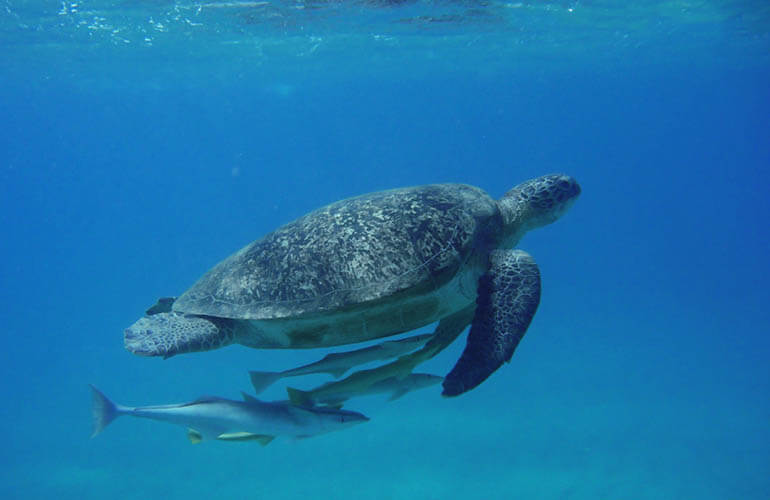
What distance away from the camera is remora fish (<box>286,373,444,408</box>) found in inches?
171

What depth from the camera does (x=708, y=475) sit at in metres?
11.9

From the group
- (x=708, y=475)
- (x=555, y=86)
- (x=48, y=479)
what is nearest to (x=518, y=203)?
(x=708, y=475)

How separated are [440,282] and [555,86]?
44.9 meters

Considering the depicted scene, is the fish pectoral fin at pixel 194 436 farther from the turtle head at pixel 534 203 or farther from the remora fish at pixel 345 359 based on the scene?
the turtle head at pixel 534 203

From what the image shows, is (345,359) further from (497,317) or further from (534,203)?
(534,203)

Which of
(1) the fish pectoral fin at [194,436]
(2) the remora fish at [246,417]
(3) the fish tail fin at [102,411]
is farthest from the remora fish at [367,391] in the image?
(3) the fish tail fin at [102,411]

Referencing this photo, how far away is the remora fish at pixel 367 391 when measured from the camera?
14.3 feet

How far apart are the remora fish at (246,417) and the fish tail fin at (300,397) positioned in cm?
10

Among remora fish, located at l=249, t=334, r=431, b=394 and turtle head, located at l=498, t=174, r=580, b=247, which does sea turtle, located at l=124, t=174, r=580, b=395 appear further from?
turtle head, located at l=498, t=174, r=580, b=247

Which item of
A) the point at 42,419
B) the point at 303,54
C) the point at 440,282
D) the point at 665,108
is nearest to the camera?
the point at 440,282

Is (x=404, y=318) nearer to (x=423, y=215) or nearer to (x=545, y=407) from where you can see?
(x=423, y=215)

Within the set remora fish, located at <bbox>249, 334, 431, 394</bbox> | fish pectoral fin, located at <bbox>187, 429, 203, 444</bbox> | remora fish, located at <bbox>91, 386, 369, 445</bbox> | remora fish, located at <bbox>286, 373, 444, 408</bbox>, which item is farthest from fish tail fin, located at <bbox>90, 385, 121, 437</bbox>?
remora fish, located at <bbox>286, 373, 444, 408</bbox>

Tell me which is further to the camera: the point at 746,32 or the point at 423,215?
the point at 746,32

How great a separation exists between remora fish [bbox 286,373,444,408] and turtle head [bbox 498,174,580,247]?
1.87 metres
